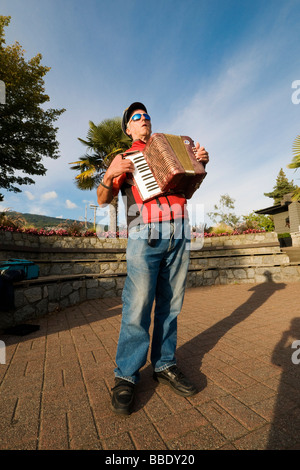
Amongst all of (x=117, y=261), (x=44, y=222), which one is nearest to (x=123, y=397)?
(x=117, y=261)

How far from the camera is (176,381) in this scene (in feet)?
6.17

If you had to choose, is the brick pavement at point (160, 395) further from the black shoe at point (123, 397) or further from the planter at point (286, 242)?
the planter at point (286, 242)

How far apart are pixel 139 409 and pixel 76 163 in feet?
51.8

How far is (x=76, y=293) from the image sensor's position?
637 centimetres

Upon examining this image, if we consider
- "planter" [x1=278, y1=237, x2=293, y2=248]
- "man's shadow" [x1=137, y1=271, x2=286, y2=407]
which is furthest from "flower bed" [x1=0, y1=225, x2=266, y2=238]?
"planter" [x1=278, y1=237, x2=293, y2=248]

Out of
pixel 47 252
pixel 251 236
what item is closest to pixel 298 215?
pixel 251 236

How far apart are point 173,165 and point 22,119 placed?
514 inches

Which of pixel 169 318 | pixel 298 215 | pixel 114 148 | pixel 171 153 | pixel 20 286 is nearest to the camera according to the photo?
pixel 171 153

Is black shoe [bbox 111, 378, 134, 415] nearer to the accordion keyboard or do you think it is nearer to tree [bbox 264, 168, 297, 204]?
the accordion keyboard

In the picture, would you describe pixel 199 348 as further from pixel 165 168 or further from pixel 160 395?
pixel 165 168

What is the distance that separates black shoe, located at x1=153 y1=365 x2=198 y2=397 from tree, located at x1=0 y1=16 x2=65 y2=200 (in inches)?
506

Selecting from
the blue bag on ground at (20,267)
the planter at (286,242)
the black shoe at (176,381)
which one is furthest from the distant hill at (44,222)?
the planter at (286,242)

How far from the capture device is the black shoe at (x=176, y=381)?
1.82 metres

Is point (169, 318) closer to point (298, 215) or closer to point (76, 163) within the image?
point (76, 163)
